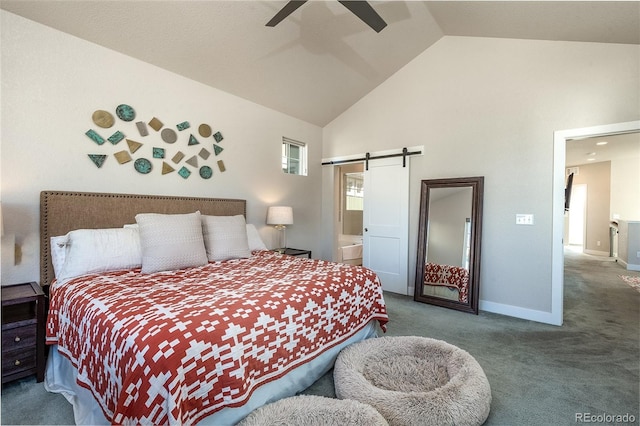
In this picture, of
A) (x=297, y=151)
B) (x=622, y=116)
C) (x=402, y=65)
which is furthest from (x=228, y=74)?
(x=622, y=116)

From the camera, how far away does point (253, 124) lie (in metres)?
4.01

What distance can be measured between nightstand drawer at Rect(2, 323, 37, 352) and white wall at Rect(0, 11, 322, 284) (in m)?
0.64

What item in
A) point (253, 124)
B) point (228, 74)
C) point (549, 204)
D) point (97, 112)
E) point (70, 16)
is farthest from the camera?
point (253, 124)

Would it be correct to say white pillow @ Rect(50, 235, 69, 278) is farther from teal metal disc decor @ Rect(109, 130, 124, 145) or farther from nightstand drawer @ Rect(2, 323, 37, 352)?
teal metal disc decor @ Rect(109, 130, 124, 145)

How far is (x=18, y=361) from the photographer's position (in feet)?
6.19

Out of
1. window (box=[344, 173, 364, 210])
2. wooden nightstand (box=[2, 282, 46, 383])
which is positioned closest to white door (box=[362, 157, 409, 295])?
window (box=[344, 173, 364, 210])

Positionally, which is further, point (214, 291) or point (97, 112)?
point (97, 112)

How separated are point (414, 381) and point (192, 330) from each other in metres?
1.39

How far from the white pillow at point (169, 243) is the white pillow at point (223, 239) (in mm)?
187

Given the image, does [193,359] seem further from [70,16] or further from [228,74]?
[228,74]

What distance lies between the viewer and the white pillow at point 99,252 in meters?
2.12

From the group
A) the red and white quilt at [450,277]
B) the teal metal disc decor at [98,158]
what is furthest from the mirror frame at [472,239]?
the teal metal disc decor at [98,158]

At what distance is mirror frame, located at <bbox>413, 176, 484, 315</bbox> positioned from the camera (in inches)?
137

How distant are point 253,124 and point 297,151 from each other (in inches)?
39.0
